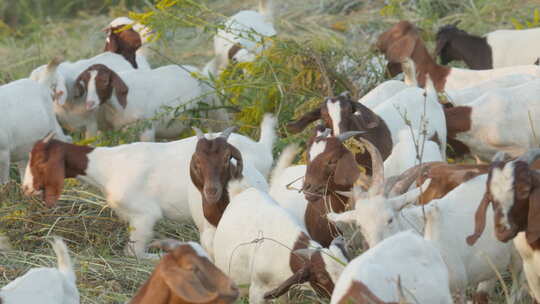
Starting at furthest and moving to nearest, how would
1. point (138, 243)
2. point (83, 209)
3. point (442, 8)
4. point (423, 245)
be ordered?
point (442, 8), point (83, 209), point (138, 243), point (423, 245)

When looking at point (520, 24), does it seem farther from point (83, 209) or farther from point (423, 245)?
point (423, 245)

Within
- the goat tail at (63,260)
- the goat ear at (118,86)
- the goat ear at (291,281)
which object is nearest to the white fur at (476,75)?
the goat ear at (118,86)

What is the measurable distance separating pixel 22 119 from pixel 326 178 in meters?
3.40

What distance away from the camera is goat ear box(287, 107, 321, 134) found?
22.1 feet

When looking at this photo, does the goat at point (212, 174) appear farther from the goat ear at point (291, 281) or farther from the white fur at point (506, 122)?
the white fur at point (506, 122)

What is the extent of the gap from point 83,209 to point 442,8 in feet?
18.1

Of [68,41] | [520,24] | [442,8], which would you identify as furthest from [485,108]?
[68,41]

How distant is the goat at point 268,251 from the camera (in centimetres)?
495

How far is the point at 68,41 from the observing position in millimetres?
13258

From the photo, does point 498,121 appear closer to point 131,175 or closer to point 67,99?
point 131,175

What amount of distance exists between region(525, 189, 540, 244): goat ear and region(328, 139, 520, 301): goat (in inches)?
13.7

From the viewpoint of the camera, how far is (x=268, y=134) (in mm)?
7543

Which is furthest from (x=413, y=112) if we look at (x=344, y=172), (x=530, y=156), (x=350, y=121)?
(x=530, y=156)

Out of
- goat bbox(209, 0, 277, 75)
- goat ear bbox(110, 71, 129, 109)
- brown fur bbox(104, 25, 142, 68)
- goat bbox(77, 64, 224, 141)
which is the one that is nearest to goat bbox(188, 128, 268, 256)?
goat bbox(77, 64, 224, 141)
